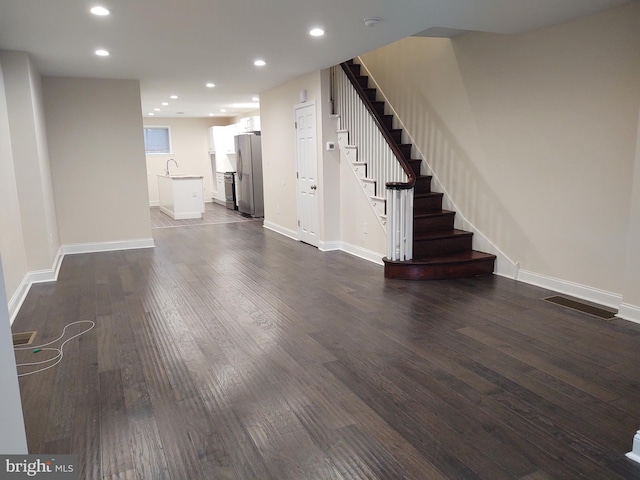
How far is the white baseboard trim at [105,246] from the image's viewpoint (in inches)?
271

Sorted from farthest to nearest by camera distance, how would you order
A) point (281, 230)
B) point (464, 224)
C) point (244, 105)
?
1. point (244, 105)
2. point (281, 230)
3. point (464, 224)

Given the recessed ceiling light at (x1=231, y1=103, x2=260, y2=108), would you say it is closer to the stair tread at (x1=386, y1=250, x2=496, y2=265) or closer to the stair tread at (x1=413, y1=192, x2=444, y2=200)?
the stair tread at (x1=413, y1=192, x2=444, y2=200)

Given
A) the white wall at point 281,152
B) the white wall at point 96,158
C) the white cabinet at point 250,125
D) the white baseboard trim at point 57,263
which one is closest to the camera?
the white baseboard trim at point 57,263

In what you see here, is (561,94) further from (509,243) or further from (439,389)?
(439,389)

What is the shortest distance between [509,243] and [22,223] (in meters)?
5.46

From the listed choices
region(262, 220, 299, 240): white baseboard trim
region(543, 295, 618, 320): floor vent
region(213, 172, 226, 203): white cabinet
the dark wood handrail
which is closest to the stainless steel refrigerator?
region(262, 220, 299, 240): white baseboard trim

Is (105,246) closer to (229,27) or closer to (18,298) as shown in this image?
(18,298)

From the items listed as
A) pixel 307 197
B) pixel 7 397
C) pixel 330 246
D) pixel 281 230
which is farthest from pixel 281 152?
pixel 7 397

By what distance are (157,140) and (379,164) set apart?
983 cm

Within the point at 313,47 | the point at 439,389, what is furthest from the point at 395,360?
the point at 313,47

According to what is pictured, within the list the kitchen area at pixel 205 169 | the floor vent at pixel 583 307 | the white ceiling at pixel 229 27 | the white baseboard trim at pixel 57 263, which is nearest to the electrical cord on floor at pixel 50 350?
the white baseboard trim at pixel 57 263

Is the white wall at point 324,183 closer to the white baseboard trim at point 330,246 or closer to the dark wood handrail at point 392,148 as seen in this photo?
the white baseboard trim at point 330,246

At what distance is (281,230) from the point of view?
8445 millimetres

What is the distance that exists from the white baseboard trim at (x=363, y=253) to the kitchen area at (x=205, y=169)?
4251 millimetres
